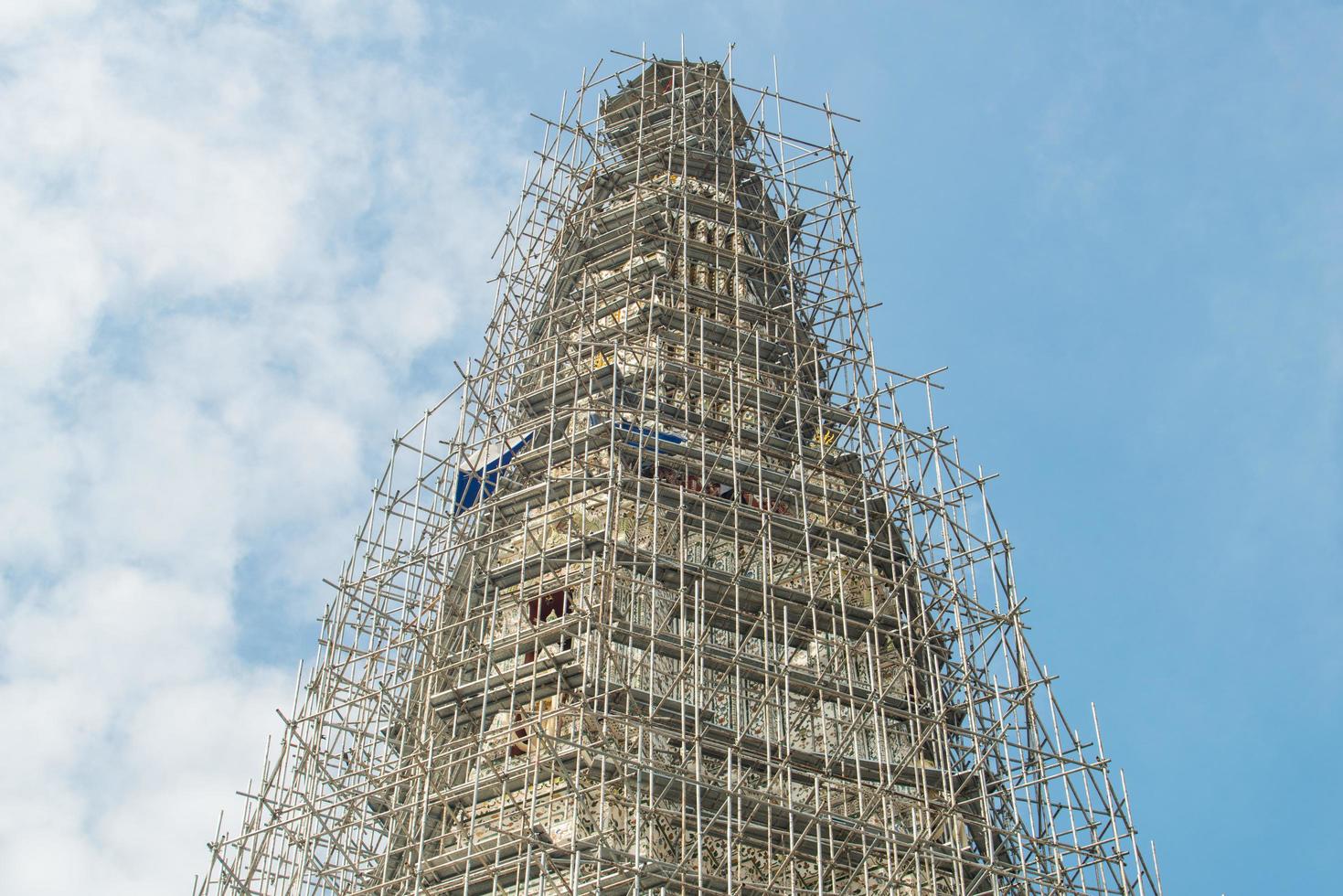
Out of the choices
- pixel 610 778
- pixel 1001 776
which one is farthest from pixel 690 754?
pixel 1001 776

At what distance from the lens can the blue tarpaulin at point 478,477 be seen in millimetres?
34469

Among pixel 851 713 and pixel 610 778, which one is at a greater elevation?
pixel 851 713

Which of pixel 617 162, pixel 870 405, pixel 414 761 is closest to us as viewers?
pixel 414 761

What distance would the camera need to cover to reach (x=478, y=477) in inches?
1357

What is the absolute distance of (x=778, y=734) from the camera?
31.8 m

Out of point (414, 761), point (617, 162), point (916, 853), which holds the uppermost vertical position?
point (617, 162)

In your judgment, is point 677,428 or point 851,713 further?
point 677,428

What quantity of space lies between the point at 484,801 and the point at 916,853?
7000 mm

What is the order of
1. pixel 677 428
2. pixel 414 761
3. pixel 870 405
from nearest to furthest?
1. pixel 414 761
2. pixel 677 428
3. pixel 870 405

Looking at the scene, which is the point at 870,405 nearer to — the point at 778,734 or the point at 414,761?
the point at 778,734

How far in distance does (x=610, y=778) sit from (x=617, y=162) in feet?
68.7

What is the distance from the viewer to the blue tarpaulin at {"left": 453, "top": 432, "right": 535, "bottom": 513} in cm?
3447

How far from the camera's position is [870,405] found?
38.0 m

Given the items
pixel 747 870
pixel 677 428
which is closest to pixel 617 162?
pixel 677 428
